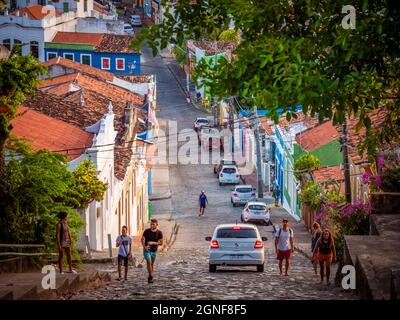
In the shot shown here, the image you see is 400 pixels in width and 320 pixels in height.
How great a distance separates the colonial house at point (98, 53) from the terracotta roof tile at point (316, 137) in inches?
1400

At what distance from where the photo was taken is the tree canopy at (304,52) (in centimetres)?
1397

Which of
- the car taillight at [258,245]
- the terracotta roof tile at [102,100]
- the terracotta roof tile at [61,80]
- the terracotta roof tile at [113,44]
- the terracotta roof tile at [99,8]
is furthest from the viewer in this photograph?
the terracotta roof tile at [99,8]

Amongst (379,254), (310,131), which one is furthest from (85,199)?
(310,131)

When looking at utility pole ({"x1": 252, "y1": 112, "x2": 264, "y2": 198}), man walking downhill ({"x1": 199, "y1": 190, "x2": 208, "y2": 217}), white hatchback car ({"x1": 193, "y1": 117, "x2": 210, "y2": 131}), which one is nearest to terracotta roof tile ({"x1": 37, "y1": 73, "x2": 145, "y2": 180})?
man walking downhill ({"x1": 199, "y1": 190, "x2": 208, "y2": 217})

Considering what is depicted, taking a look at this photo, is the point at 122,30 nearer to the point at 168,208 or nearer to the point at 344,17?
the point at 168,208

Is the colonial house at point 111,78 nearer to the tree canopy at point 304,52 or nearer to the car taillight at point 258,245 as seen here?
the car taillight at point 258,245

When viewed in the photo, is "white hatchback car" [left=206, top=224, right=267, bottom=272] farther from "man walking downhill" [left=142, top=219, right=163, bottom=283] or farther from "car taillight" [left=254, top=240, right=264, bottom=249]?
"man walking downhill" [left=142, top=219, right=163, bottom=283]

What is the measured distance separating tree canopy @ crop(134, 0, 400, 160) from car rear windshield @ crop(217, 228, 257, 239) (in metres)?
11.4

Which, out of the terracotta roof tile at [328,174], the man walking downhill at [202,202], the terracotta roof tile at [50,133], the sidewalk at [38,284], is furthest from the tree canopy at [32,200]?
the man walking downhill at [202,202]

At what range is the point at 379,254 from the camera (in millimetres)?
18844

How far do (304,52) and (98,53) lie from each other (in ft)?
240

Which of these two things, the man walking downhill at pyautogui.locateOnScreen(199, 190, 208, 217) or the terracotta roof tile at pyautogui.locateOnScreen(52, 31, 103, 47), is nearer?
the man walking downhill at pyautogui.locateOnScreen(199, 190, 208, 217)

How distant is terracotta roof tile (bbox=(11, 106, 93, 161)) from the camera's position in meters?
35.8

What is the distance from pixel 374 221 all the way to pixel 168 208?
3526 centimetres
